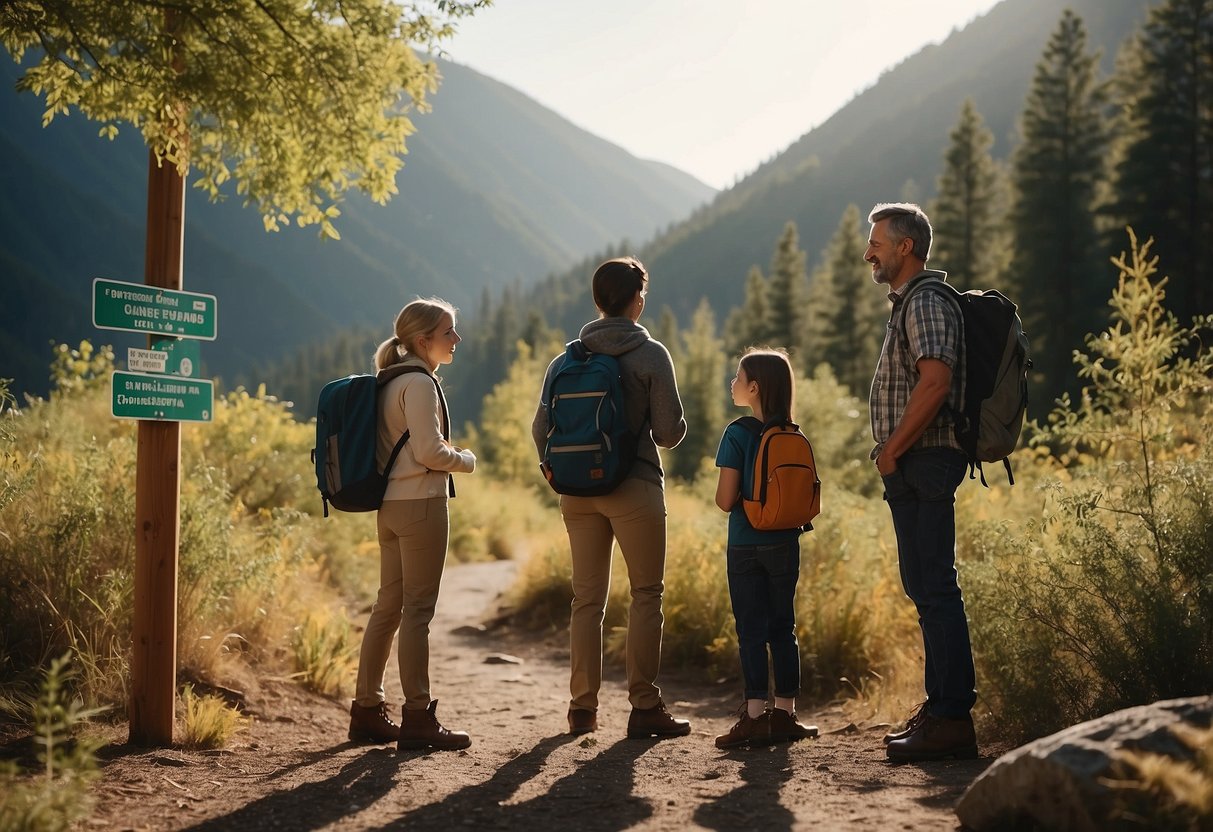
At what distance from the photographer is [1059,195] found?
106 ft

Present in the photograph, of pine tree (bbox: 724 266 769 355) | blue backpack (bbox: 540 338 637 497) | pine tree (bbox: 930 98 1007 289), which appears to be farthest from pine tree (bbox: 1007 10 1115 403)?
blue backpack (bbox: 540 338 637 497)

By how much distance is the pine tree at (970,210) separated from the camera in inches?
1422

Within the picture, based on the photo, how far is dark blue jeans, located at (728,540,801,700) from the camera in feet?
15.9

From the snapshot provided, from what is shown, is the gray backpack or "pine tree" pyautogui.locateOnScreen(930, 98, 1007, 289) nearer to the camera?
the gray backpack

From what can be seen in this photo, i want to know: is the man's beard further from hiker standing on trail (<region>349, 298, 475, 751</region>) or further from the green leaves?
the green leaves

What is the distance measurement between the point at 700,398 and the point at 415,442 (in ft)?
154

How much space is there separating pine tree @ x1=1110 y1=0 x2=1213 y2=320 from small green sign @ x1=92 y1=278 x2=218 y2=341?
27.8 meters

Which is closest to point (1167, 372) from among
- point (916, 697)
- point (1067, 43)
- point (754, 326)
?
point (916, 697)

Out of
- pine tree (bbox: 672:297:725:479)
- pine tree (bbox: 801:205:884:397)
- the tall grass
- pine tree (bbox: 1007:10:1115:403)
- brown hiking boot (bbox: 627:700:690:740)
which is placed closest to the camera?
brown hiking boot (bbox: 627:700:690:740)

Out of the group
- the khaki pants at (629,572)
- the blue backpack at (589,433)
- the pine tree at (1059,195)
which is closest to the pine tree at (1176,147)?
the pine tree at (1059,195)

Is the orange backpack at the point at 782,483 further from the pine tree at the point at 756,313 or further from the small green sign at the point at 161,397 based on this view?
the pine tree at the point at 756,313

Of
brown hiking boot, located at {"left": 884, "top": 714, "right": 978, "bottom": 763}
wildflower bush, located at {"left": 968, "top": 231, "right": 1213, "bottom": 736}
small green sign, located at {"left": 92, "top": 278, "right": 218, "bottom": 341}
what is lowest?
brown hiking boot, located at {"left": 884, "top": 714, "right": 978, "bottom": 763}

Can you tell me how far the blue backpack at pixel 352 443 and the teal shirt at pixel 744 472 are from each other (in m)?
1.54

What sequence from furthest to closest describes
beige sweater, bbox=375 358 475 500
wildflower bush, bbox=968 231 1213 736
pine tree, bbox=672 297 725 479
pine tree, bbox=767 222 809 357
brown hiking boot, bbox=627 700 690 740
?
pine tree, bbox=672 297 725 479
pine tree, bbox=767 222 809 357
brown hiking boot, bbox=627 700 690 740
beige sweater, bbox=375 358 475 500
wildflower bush, bbox=968 231 1213 736
